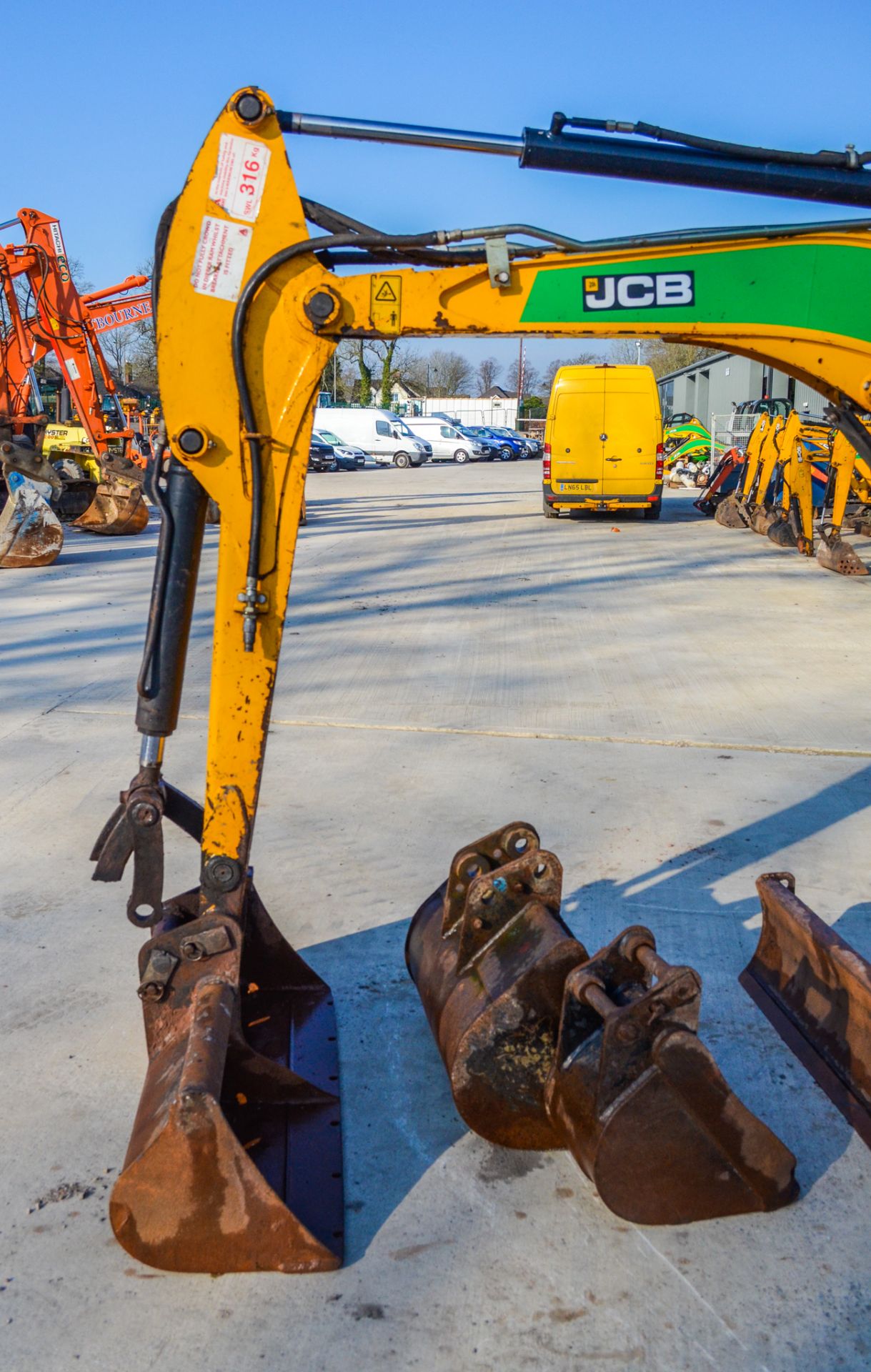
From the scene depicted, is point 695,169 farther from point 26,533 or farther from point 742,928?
point 26,533

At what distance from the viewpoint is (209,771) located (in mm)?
3053

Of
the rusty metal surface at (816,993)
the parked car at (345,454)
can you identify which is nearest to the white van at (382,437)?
the parked car at (345,454)

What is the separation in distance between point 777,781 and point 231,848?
11.7 feet

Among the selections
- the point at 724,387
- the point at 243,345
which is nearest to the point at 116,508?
the point at 243,345

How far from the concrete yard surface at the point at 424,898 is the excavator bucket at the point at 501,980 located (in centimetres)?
17

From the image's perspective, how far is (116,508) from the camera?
Result: 1667cm

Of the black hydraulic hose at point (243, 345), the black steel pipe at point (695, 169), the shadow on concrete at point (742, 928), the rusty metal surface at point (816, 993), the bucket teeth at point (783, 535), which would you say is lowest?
the bucket teeth at point (783, 535)

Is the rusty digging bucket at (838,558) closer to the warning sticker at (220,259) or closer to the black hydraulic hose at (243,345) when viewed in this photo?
the black hydraulic hose at (243,345)

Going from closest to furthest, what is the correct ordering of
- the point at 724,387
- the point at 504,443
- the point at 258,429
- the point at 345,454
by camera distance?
1. the point at 258,429
2. the point at 345,454
3. the point at 504,443
4. the point at 724,387

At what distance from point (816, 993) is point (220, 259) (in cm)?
262

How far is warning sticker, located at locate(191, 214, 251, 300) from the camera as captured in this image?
2811 mm

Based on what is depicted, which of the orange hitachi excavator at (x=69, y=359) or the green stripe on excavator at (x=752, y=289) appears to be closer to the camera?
the green stripe on excavator at (x=752, y=289)

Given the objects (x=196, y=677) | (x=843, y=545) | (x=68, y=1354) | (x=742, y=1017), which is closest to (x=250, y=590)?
(x=68, y=1354)

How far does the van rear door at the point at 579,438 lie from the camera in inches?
731
